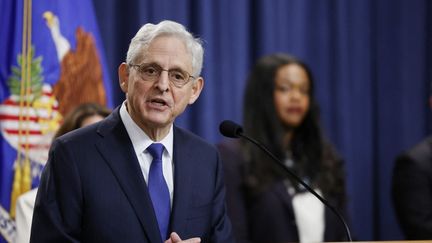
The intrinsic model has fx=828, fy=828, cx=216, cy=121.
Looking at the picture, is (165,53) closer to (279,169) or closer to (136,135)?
(136,135)

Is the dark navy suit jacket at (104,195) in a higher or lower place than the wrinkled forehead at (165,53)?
lower

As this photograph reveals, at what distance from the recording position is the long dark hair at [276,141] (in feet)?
11.2

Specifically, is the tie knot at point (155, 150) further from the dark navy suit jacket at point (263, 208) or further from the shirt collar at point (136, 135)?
the dark navy suit jacket at point (263, 208)

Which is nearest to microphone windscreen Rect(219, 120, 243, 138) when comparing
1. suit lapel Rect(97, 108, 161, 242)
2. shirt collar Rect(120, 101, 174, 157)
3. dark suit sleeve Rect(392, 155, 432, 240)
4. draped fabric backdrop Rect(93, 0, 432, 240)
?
shirt collar Rect(120, 101, 174, 157)

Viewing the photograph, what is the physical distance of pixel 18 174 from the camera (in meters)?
3.54

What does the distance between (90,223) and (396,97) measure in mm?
3301

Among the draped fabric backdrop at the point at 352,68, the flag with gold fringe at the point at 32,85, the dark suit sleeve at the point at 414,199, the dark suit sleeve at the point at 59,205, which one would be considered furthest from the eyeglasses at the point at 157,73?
the draped fabric backdrop at the point at 352,68

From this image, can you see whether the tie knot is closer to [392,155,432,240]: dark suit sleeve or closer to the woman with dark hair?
the woman with dark hair

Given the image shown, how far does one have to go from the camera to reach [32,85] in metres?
3.56

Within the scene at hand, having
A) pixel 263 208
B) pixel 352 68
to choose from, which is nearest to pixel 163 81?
pixel 263 208

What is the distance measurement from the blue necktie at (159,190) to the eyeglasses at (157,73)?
189mm

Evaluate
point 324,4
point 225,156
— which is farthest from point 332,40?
point 225,156

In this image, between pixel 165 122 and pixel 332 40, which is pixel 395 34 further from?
pixel 165 122

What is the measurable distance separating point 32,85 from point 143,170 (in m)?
1.43
